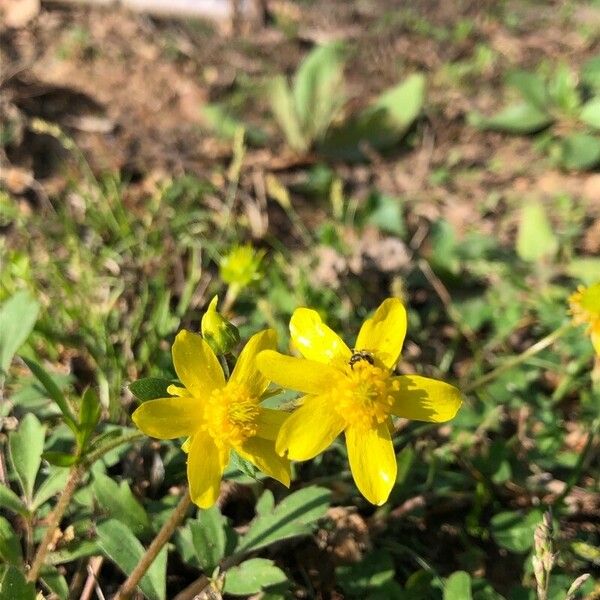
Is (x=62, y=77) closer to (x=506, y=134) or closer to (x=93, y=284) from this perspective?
(x=93, y=284)

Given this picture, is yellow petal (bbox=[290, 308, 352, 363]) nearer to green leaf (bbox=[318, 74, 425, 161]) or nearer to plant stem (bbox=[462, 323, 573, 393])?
plant stem (bbox=[462, 323, 573, 393])

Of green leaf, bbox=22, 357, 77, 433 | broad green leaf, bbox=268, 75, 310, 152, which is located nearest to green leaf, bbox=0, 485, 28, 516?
green leaf, bbox=22, 357, 77, 433

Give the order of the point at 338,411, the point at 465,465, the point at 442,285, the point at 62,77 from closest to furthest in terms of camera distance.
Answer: the point at 338,411 → the point at 465,465 → the point at 442,285 → the point at 62,77

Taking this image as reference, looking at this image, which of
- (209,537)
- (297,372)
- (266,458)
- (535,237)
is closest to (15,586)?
(209,537)

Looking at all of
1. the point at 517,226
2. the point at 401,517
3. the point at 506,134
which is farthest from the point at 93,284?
the point at 506,134

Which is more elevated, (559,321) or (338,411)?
(338,411)

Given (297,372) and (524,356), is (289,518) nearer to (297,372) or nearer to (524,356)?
(297,372)
